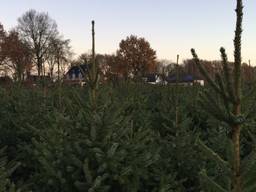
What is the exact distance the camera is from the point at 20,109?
9742 millimetres

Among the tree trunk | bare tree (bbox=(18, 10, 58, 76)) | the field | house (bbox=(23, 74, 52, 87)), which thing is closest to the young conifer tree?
the tree trunk

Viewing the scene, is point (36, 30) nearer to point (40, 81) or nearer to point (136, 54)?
point (136, 54)

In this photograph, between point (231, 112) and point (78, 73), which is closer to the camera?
point (231, 112)

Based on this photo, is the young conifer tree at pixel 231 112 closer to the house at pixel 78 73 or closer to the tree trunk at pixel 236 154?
the tree trunk at pixel 236 154

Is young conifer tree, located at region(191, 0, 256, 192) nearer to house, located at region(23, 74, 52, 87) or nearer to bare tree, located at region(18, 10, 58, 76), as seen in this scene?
house, located at region(23, 74, 52, 87)

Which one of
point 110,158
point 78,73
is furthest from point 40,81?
point 110,158

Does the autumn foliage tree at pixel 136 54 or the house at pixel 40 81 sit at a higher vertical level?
the autumn foliage tree at pixel 136 54

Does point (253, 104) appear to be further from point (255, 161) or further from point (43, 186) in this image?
point (43, 186)

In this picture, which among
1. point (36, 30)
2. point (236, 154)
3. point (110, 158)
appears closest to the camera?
point (236, 154)

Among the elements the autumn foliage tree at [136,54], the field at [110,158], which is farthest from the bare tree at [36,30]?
the field at [110,158]

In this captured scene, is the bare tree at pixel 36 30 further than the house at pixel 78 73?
Yes

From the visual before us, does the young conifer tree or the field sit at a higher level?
the young conifer tree

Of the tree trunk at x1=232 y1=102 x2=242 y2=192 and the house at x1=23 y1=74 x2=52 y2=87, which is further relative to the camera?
the house at x1=23 y1=74 x2=52 y2=87

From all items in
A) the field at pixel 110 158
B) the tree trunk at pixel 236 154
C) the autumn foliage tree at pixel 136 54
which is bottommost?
the field at pixel 110 158
